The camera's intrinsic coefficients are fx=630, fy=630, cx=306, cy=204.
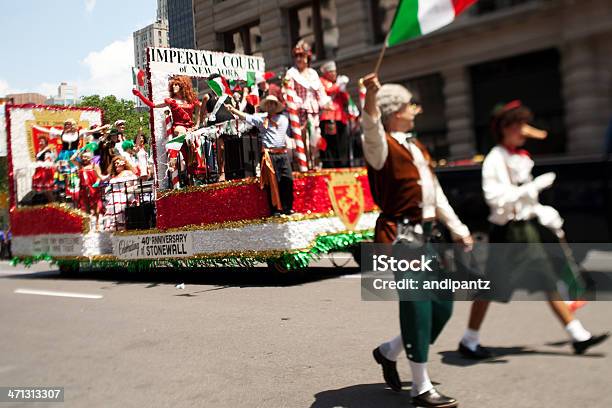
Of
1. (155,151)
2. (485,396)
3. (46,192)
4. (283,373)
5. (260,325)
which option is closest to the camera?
(485,396)

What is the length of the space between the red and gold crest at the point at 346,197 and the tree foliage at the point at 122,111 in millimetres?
3223

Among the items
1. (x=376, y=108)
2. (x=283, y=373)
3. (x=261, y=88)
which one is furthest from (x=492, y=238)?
(x=261, y=88)

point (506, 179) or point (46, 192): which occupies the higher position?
point (46, 192)

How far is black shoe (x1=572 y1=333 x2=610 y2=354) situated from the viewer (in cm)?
293

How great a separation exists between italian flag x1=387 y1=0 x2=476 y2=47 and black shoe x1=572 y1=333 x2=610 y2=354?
1.70 metres

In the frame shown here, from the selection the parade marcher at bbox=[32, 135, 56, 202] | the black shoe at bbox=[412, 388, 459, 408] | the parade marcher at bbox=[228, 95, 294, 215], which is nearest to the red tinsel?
the parade marcher at bbox=[32, 135, 56, 202]

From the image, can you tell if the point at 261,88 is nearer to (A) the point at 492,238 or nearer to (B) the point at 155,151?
(B) the point at 155,151

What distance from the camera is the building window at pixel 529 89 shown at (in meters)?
16.4

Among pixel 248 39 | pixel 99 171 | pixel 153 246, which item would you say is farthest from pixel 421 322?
pixel 248 39

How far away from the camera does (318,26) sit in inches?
938

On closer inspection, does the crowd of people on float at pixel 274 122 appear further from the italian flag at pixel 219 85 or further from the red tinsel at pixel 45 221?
the red tinsel at pixel 45 221

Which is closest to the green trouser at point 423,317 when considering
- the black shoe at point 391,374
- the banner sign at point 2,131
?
the black shoe at point 391,374

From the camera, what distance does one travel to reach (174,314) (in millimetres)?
7543

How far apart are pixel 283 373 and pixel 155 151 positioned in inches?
282
